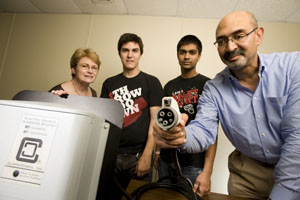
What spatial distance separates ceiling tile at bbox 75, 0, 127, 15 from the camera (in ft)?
7.51

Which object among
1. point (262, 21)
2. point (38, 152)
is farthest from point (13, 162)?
point (262, 21)

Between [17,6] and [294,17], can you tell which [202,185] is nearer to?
[294,17]

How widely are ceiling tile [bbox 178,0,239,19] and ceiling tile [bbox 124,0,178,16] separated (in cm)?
11

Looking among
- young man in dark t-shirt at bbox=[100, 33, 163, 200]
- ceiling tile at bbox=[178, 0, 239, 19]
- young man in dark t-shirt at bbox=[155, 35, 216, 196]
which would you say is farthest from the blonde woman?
ceiling tile at bbox=[178, 0, 239, 19]

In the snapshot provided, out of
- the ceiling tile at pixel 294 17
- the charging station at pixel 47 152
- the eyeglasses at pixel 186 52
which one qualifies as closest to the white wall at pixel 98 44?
the ceiling tile at pixel 294 17

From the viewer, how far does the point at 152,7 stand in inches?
89.5

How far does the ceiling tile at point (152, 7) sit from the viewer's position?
218cm

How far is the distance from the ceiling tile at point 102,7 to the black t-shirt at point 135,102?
1442 millimetres

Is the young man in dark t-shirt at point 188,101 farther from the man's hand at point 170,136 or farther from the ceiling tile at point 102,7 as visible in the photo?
the ceiling tile at point 102,7

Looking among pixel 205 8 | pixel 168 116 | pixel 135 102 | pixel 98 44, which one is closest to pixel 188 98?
pixel 135 102

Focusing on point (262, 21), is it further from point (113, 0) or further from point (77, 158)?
point (77, 158)

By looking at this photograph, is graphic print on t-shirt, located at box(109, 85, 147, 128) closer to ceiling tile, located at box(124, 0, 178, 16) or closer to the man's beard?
the man's beard

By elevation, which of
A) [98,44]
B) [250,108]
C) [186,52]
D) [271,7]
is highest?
[271,7]

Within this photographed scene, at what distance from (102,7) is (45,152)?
2.50 meters
